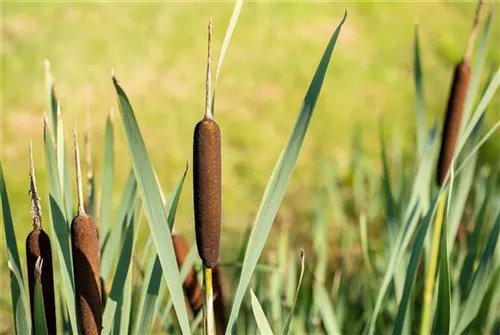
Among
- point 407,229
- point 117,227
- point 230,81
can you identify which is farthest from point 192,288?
point 230,81

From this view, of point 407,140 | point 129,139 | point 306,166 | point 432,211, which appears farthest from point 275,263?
point 407,140

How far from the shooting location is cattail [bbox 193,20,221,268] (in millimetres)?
551

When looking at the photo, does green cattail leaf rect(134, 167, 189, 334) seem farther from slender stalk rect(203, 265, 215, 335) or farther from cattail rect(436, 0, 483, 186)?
cattail rect(436, 0, 483, 186)

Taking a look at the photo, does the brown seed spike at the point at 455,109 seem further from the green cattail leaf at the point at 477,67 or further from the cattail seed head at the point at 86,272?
the cattail seed head at the point at 86,272

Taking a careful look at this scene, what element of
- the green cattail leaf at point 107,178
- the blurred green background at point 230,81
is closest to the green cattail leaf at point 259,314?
the green cattail leaf at point 107,178

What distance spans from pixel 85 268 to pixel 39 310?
61 millimetres

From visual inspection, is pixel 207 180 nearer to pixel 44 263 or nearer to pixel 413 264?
pixel 44 263

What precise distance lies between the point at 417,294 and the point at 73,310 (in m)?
0.74

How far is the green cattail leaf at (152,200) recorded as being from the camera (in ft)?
1.80

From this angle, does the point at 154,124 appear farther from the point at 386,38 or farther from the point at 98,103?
the point at 386,38

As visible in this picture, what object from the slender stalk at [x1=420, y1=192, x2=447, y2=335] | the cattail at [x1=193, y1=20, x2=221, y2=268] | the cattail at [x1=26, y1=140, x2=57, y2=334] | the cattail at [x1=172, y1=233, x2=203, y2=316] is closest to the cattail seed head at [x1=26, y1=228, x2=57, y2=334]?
the cattail at [x1=26, y1=140, x2=57, y2=334]

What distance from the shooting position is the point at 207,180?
56 cm

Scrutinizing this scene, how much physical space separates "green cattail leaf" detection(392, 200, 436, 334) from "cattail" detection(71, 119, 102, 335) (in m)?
0.30

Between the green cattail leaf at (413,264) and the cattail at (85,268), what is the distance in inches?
11.7
